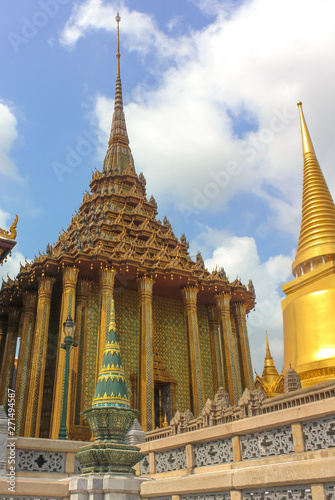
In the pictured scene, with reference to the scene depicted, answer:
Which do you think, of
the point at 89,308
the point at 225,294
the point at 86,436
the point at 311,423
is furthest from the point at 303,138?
the point at 311,423

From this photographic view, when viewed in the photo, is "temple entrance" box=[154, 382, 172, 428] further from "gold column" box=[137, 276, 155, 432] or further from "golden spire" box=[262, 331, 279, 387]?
"golden spire" box=[262, 331, 279, 387]

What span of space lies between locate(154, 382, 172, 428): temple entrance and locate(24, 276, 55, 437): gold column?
6339 mm

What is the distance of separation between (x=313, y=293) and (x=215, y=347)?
31.6ft

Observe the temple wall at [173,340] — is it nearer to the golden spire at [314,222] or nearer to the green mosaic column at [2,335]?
the golden spire at [314,222]

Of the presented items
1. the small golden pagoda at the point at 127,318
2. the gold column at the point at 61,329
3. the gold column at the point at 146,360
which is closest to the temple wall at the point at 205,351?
the small golden pagoda at the point at 127,318

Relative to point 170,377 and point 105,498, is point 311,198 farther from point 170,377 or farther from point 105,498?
point 105,498

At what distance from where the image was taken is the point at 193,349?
2464 cm

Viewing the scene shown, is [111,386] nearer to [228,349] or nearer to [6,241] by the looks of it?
[6,241]

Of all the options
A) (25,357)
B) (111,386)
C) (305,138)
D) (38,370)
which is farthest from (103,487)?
(305,138)

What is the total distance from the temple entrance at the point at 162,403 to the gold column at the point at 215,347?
125 inches

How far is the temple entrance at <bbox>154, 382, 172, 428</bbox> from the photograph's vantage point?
80.7ft

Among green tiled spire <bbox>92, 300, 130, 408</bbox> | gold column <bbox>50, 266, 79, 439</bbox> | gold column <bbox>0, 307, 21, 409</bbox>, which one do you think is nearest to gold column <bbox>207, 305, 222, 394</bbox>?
gold column <bbox>50, 266, 79, 439</bbox>

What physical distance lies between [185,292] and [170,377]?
181 inches

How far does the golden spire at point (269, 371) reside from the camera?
2639 cm
